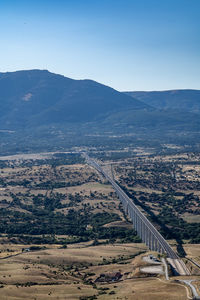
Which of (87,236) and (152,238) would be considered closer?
(152,238)

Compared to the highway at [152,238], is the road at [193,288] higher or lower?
higher

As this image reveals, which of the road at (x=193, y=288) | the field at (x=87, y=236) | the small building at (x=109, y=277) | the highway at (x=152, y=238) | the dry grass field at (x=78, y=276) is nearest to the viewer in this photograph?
the road at (x=193, y=288)

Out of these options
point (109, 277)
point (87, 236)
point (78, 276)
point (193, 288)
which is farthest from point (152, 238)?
point (193, 288)

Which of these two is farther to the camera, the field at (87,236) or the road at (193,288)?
the field at (87,236)

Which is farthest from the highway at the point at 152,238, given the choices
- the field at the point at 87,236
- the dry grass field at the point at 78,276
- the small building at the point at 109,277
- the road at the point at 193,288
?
the small building at the point at 109,277

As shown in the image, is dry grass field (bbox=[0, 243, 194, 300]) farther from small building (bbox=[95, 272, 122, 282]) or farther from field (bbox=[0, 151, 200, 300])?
small building (bbox=[95, 272, 122, 282])

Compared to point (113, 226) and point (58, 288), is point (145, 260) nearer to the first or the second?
point (58, 288)

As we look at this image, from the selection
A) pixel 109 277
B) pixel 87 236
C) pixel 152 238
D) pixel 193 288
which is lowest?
pixel 87 236

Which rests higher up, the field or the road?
the road

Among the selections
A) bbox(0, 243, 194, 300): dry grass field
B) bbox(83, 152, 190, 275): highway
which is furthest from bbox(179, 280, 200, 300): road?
bbox(83, 152, 190, 275): highway

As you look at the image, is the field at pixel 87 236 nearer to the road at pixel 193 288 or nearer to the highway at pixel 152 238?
the road at pixel 193 288

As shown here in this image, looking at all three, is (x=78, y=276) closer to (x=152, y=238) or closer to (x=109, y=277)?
(x=109, y=277)

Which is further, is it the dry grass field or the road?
the dry grass field
